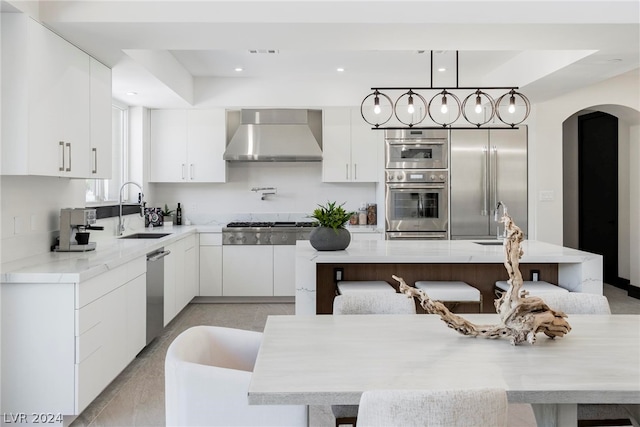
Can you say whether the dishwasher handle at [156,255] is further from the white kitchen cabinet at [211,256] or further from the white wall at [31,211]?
the white kitchen cabinet at [211,256]

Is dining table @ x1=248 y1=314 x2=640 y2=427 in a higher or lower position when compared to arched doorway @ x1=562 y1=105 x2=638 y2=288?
lower

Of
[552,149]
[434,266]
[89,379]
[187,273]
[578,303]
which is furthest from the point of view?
[552,149]

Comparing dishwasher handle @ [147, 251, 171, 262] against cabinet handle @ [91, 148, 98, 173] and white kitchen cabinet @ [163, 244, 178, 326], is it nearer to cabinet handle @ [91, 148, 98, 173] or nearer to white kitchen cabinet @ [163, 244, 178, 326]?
white kitchen cabinet @ [163, 244, 178, 326]

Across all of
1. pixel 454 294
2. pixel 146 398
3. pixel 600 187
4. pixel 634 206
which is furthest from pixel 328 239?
pixel 600 187

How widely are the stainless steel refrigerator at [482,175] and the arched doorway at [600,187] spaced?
64.3 inches

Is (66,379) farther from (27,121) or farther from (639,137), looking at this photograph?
(639,137)

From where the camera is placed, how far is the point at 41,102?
2.85 m

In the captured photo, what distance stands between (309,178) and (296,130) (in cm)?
71

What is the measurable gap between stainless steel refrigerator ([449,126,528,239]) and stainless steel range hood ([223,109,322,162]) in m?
1.64

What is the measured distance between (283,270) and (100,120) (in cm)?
274

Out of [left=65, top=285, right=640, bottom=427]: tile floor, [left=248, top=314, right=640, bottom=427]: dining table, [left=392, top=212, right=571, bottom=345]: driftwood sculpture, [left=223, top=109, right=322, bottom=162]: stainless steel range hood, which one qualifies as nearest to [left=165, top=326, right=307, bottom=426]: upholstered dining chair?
[left=248, top=314, right=640, bottom=427]: dining table

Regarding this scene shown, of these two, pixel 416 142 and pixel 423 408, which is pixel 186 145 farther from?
pixel 423 408

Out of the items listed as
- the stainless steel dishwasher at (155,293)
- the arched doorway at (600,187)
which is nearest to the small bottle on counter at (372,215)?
the stainless steel dishwasher at (155,293)

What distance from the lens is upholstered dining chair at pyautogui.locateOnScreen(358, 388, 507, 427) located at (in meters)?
1.15
